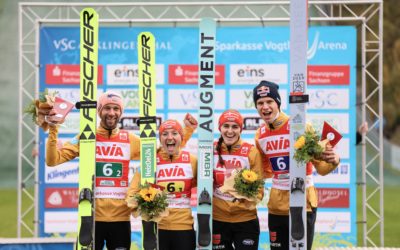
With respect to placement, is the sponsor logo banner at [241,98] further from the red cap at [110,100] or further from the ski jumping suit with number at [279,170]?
the red cap at [110,100]

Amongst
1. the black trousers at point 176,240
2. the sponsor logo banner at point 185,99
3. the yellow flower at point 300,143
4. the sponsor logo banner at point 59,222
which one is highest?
the sponsor logo banner at point 185,99

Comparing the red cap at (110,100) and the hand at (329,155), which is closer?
the hand at (329,155)

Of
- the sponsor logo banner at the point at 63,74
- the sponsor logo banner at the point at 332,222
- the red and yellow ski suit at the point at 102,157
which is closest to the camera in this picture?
the red and yellow ski suit at the point at 102,157

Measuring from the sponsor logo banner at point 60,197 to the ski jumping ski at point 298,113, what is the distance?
355cm

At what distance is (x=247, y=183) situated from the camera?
5.45 meters

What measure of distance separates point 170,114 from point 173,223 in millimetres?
2744

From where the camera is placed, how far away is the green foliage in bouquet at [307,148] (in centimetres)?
520

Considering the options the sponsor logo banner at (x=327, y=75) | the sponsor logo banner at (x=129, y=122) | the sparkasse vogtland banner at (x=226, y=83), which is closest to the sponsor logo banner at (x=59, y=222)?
the sparkasse vogtland banner at (x=226, y=83)

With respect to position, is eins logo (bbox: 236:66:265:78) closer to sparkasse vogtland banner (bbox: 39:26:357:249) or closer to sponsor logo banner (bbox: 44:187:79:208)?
sparkasse vogtland banner (bbox: 39:26:357:249)

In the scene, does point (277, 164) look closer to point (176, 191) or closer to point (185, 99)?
point (176, 191)

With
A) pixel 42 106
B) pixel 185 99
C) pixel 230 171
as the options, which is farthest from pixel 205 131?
pixel 185 99

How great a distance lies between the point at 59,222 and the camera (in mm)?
8312

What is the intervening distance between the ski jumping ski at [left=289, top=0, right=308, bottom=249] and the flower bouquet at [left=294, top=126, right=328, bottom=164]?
0.59ft

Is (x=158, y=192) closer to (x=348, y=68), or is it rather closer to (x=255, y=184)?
(x=255, y=184)
